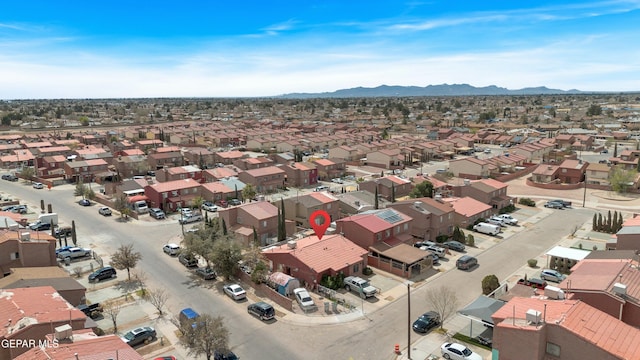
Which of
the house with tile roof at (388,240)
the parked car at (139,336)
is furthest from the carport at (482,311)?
the parked car at (139,336)

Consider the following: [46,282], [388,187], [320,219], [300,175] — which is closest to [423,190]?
[388,187]

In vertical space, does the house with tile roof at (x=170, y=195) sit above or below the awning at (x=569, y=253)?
above

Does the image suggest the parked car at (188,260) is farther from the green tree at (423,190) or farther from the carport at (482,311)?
the green tree at (423,190)

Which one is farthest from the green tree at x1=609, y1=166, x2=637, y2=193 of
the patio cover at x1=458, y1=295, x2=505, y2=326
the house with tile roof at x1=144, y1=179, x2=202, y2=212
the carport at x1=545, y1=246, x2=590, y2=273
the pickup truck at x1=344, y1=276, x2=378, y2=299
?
the house with tile roof at x1=144, y1=179, x2=202, y2=212

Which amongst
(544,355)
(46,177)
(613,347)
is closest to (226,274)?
(544,355)

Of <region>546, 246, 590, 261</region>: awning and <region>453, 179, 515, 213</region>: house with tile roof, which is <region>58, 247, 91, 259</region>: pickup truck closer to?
<region>546, 246, 590, 261</region>: awning

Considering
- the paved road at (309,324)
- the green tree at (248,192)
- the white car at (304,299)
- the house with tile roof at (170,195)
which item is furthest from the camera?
the green tree at (248,192)

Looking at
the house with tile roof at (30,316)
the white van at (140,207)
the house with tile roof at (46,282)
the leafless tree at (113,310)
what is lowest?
the leafless tree at (113,310)

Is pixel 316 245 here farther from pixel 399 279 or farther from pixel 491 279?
pixel 491 279
